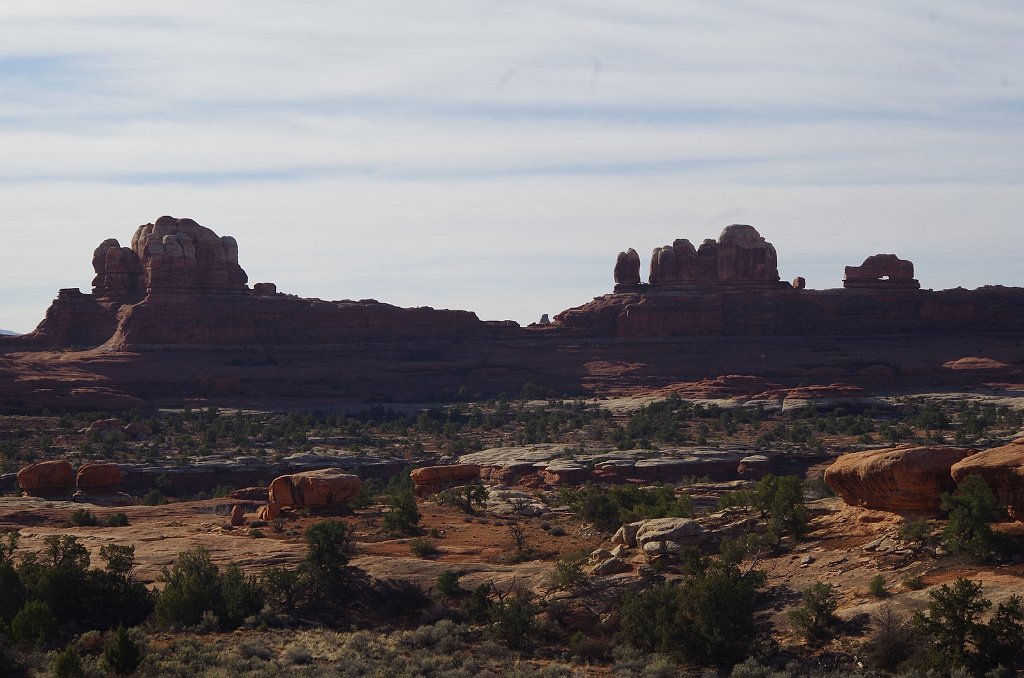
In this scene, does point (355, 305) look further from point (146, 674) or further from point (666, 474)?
point (146, 674)

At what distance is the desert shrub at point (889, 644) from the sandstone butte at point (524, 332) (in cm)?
5858

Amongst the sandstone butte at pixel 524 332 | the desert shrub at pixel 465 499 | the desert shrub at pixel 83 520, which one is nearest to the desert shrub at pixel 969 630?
the desert shrub at pixel 465 499

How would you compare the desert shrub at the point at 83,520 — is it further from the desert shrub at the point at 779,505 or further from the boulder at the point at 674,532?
the desert shrub at the point at 779,505

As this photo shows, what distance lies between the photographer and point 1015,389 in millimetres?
75438

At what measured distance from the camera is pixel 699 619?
21.2m

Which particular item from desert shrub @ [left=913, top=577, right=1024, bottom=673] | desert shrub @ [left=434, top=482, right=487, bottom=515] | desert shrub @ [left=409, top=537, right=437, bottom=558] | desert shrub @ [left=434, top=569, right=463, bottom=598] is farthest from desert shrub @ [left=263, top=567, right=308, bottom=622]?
desert shrub @ [left=913, top=577, right=1024, bottom=673]

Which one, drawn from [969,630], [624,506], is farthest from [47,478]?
[969,630]

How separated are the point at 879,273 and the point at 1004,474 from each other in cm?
7454

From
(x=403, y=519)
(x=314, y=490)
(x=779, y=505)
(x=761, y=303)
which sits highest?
(x=761, y=303)

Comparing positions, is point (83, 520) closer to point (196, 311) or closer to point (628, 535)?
point (628, 535)

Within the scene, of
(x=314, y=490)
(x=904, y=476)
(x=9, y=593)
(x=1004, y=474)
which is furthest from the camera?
(x=314, y=490)

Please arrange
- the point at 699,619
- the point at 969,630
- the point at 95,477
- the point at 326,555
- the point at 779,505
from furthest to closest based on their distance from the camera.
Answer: the point at 95,477 < the point at 779,505 < the point at 326,555 < the point at 699,619 < the point at 969,630

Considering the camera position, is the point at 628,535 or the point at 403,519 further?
the point at 403,519

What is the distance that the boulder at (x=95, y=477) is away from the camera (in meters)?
42.4
